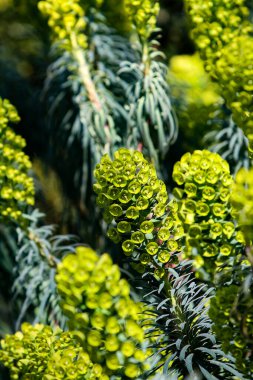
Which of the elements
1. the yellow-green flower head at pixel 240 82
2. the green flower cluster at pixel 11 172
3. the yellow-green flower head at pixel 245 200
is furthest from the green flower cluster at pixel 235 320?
the green flower cluster at pixel 11 172

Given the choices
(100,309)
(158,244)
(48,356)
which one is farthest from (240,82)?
(48,356)

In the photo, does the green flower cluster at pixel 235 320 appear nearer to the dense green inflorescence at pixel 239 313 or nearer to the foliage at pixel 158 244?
the dense green inflorescence at pixel 239 313

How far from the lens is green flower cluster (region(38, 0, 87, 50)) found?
96.3 inches

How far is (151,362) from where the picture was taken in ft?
5.42

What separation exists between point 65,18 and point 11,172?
78 centimetres

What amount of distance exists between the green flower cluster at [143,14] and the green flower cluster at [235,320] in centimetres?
138

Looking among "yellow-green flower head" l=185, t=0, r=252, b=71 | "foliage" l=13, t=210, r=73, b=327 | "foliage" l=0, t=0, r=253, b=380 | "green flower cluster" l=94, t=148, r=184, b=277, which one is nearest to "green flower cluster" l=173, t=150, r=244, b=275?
"foliage" l=0, t=0, r=253, b=380

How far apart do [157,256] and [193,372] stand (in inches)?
12.8

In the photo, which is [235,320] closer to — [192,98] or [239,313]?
[239,313]

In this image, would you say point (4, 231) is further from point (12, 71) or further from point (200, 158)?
point (200, 158)

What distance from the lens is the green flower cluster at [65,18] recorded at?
8.02 ft

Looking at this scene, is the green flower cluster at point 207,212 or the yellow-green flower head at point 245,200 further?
the green flower cluster at point 207,212

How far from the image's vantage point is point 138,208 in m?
1.52

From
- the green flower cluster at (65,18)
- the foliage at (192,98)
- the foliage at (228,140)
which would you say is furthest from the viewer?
the foliage at (192,98)
